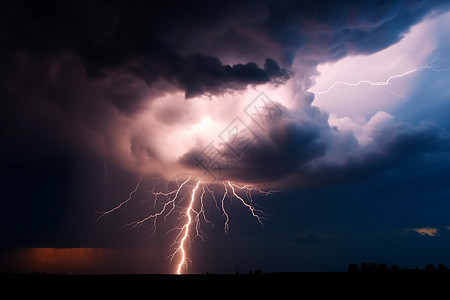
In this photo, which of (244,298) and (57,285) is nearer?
(244,298)

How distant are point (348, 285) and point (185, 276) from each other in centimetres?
397

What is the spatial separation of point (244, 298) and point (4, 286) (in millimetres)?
4979

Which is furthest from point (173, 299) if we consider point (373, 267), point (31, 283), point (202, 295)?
point (373, 267)

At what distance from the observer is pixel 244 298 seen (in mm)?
5184

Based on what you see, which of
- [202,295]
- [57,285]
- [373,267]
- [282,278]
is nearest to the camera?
[202,295]

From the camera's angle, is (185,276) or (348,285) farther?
(185,276)

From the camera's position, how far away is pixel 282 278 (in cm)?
681

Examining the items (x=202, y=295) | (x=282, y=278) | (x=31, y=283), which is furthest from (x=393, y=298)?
(x=31, y=283)

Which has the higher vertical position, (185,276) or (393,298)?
(185,276)

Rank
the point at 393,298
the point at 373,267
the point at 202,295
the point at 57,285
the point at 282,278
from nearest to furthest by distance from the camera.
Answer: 1. the point at 393,298
2. the point at 202,295
3. the point at 57,285
4. the point at 282,278
5. the point at 373,267

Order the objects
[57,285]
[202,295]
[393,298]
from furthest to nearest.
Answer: [57,285]
[202,295]
[393,298]

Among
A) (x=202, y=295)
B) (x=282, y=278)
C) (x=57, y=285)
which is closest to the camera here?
(x=202, y=295)

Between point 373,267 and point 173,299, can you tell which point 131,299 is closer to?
point 173,299

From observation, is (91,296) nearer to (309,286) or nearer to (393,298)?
(309,286)
